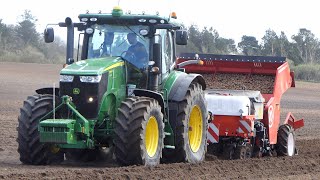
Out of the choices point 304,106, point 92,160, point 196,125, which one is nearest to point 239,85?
point 196,125

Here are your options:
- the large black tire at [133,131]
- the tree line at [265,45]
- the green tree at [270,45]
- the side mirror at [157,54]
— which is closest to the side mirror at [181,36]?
the side mirror at [157,54]

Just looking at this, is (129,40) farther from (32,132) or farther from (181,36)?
(32,132)

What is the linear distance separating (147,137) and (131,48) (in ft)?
5.19

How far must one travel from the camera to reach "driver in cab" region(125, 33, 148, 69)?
1327 centimetres

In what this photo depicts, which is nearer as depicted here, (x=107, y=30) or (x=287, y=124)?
(x=107, y=30)

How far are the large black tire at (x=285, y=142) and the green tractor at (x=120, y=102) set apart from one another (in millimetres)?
3516

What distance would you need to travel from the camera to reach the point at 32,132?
12203mm

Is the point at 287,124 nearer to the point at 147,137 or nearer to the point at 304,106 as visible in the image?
the point at 147,137

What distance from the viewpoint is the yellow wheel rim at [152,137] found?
41.4ft

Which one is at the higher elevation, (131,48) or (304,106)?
(131,48)

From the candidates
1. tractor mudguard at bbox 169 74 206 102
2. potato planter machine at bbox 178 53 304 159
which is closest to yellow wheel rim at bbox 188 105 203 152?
tractor mudguard at bbox 169 74 206 102

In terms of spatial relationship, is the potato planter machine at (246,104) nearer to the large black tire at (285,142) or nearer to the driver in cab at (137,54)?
the large black tire at (285,142)

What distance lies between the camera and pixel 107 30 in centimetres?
1352

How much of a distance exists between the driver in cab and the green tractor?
0.02m
